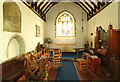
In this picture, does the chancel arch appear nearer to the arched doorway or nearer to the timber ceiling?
the timber ceiling

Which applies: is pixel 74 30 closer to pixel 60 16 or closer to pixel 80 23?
pixel 80 23

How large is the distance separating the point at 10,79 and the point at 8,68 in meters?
0.39

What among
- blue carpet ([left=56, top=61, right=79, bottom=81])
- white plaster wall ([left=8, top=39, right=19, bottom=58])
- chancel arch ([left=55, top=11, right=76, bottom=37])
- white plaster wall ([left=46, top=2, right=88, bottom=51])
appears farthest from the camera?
chancel arch ([left=55, top=11, right=76, bottom=37])

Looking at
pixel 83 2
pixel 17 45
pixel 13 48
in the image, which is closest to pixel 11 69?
pixel 13 48

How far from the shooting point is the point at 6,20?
2750mm

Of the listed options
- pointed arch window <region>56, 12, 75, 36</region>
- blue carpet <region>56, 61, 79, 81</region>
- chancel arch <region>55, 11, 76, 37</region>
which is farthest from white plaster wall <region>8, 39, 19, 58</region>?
pointed arch window <region>56, 12, 75, 36</region>

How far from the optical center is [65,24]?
8.58 metres

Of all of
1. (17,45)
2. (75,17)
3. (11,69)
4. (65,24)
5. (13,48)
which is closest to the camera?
(11,69)

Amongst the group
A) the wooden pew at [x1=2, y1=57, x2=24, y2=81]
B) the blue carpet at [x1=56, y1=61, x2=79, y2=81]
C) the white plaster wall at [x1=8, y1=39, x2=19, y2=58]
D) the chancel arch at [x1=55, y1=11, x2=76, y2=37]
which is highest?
the chancel arch at [x1=55, y1=11, x2=76, y2=37]

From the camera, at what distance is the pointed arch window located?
28.0 feet

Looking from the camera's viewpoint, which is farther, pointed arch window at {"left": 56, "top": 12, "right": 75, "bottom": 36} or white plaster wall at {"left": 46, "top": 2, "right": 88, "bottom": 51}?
pointed arch window at {"left": 56, "top": 12, "right": 75, "bottom": 36}

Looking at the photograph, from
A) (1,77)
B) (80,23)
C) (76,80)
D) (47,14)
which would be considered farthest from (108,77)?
(47,14)

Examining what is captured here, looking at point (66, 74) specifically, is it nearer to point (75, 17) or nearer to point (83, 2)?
point (83, 2)

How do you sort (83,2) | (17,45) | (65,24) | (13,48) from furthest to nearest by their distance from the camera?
(65,24) → (83,2) → (17,45) → (13,48)
